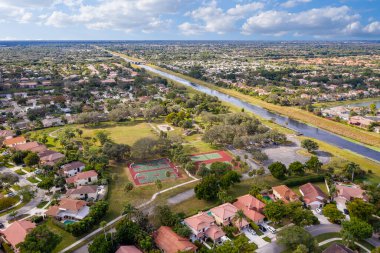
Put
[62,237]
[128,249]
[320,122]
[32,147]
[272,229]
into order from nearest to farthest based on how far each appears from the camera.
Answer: [128,249] → [62,237] → [272,229] → [32,147] → [320,122]

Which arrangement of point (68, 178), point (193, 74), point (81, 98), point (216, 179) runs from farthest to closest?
point (193, 74)
point (81, 98)
point (68, 178)
point (216, 179)

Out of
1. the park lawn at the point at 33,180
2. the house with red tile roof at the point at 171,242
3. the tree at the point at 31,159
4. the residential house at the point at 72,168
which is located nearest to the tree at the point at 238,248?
the house with red tile roof at the point at 171,242

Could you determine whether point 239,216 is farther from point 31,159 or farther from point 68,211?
point 31,159

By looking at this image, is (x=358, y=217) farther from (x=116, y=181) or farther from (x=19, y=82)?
(x=19, y=82)

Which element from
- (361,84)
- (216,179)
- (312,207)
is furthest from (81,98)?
(361,84)

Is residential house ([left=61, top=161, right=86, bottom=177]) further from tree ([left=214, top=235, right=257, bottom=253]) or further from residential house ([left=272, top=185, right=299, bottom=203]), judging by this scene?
residential house ([left=272, top=185, right=299, bottom=203])

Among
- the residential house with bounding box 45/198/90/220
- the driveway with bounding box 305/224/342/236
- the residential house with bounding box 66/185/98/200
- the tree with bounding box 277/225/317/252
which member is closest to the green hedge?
the driveway with bounding box 305/224/342/236

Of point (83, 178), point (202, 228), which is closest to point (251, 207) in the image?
point (202, 228)

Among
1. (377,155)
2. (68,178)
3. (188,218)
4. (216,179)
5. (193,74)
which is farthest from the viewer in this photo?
(193,74)
